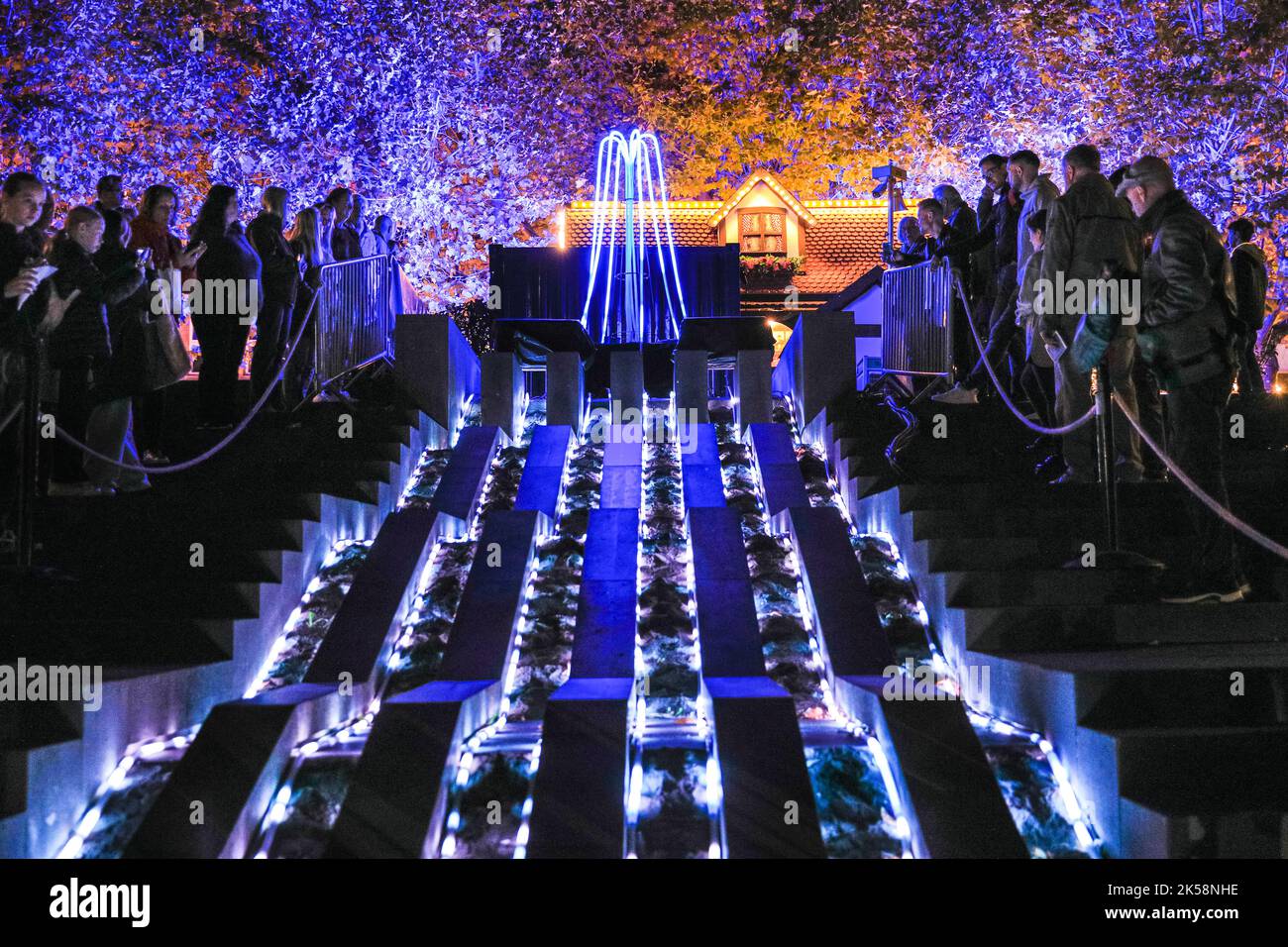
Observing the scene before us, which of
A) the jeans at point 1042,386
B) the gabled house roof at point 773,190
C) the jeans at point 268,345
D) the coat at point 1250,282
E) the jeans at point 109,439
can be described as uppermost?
the gabled house roof at point 773,190

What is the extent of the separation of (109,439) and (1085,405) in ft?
21.1

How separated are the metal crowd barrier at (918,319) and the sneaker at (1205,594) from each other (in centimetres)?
446

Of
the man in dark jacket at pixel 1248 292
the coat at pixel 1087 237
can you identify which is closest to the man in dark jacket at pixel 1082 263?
the coat at pixel 1087 237

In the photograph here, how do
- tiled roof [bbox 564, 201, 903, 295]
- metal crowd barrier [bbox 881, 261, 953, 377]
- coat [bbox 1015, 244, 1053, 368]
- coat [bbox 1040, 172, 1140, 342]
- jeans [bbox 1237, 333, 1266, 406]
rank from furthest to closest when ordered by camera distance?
tiled roof [bbox 564, 201, 903, 295], metal crowd barrier [bbox 881, 261, 953, 377], jeans [bbox 1237, 333, 1266, 406], coat [bbox 1015, 244, 1053, 368], coat [bbox 1040, 172, 1140, 342]

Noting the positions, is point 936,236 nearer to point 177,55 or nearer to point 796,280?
point 177,55

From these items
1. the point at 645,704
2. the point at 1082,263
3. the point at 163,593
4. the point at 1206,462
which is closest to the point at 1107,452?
the point at 1206,462

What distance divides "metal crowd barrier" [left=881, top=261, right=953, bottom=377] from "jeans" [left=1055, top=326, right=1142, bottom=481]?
272 centimetres

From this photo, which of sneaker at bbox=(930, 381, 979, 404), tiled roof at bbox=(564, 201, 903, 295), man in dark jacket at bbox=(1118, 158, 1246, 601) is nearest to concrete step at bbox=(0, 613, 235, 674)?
man in dark jacket at bbox=(1118, 158, 1246, 601)

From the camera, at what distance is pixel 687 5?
26641 mm

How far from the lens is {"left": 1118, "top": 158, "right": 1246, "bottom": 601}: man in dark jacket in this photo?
6004 millimetres

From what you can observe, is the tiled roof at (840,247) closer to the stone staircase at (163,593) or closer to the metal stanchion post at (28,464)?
the stone staircase at (163,593)

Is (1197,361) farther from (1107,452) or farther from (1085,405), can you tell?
(1085,405)

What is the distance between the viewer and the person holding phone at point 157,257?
8305 millimetres

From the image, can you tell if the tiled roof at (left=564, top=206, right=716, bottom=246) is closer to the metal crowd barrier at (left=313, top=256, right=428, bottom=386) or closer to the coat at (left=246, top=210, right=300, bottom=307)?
the metal crowd barrier at (left=313, top=256, right=428, bottom=386)
